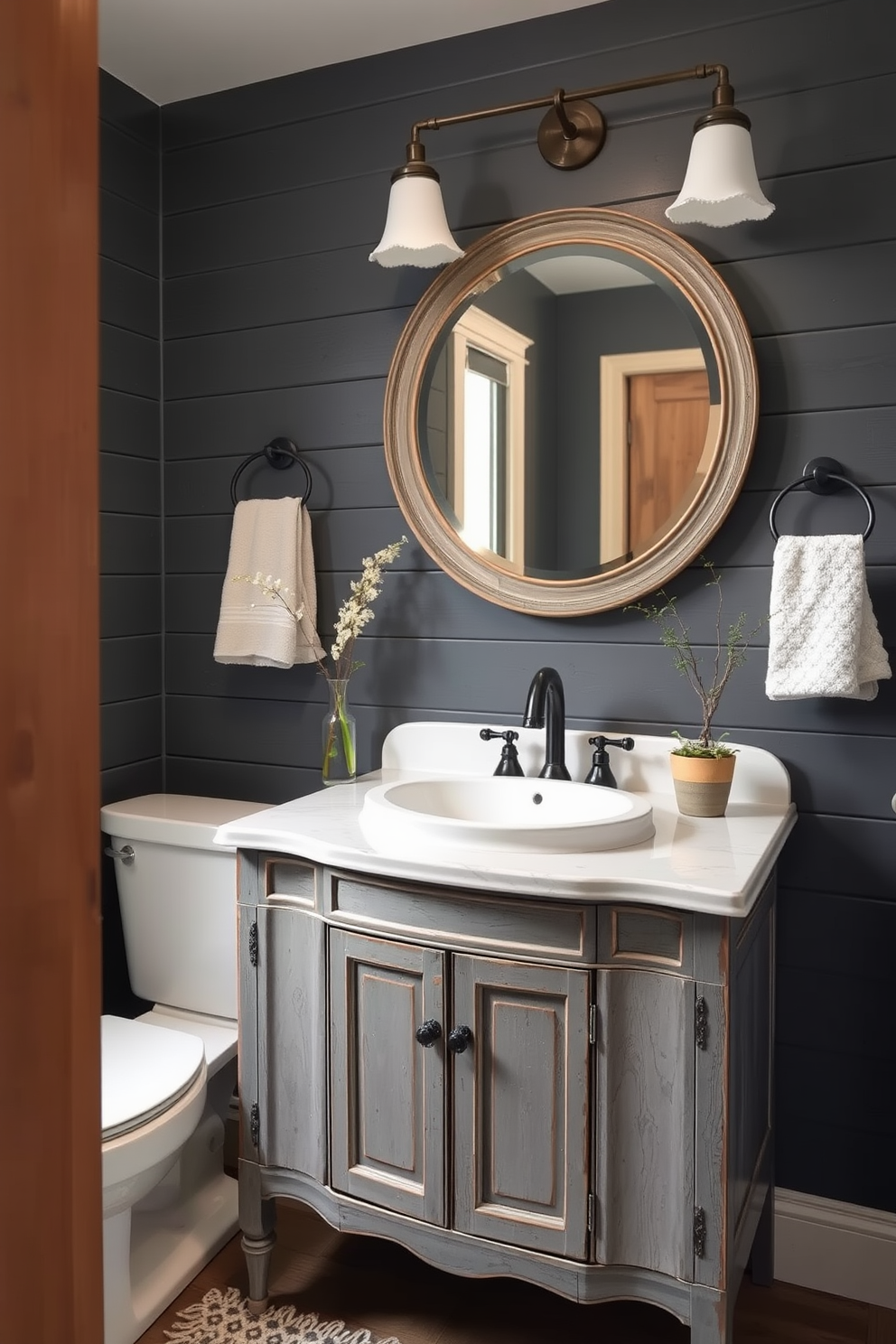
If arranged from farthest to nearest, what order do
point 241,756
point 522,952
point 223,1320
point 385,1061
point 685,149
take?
point 241,756
point 685,149
point 223,1320
point 385,1061
point 522,952

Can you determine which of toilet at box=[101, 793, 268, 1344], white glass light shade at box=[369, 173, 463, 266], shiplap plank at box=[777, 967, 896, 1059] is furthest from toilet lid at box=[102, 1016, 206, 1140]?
white glass light shade at box=[369, 173, 463, 266]

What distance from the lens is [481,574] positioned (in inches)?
81.9

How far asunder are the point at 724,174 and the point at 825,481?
0.54m

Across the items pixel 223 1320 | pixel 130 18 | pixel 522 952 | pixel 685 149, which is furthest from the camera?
pixel 130 18

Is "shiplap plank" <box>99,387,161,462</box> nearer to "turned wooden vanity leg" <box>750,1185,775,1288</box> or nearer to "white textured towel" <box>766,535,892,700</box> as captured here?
"white textured towel" <box>766,535,892,700</box>

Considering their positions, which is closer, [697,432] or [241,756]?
[697,432]

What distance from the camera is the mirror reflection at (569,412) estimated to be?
1921mm

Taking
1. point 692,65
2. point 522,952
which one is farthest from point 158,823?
point 692,65

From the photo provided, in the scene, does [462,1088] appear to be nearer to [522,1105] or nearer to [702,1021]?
[522,1105]

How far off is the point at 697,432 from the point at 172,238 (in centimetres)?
134

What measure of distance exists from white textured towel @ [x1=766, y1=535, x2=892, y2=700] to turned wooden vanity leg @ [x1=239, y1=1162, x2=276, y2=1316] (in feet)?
4.00

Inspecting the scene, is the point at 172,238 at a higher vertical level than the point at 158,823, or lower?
higher

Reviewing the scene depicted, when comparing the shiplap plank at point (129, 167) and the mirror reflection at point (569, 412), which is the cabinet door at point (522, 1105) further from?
the shiplap plank at point (129, 167)

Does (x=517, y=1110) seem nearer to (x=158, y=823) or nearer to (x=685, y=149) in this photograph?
(x=158, y=823)
